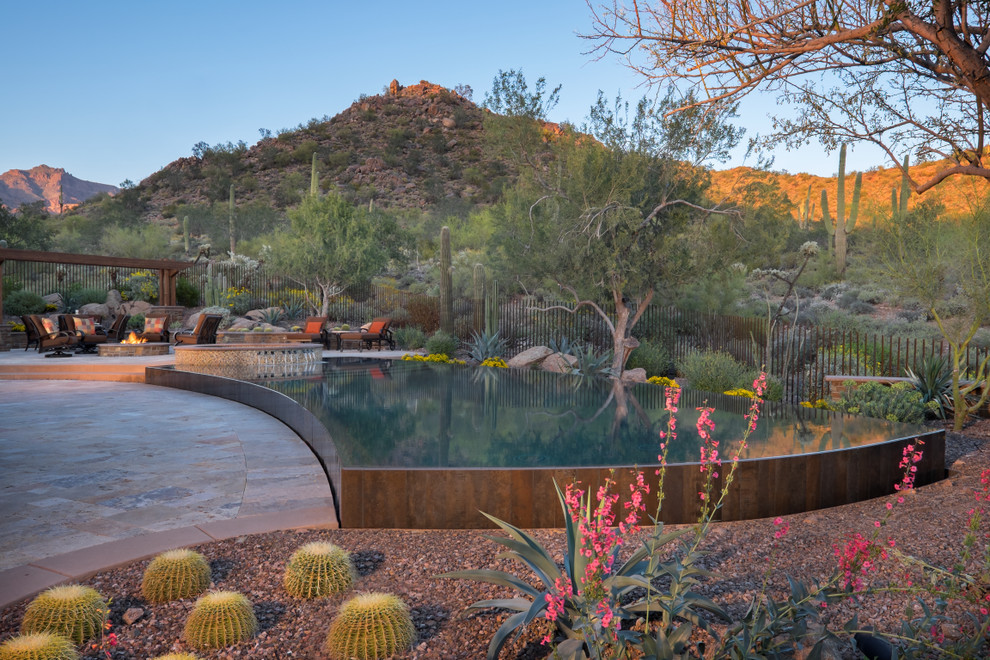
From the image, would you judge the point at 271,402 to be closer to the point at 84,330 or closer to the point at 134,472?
the point at 134,472

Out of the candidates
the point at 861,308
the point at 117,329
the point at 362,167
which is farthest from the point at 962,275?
the point at 362,167

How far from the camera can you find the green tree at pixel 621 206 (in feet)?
37.7

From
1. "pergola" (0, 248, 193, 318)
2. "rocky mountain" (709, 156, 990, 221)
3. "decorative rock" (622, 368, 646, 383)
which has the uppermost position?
"rocky mountain" (709, 156, 990, 221)

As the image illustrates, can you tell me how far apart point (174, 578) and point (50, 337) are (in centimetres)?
1360

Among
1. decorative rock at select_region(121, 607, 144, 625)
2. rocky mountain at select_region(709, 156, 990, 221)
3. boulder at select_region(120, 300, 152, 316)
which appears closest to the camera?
decorative rock at select_region(121, 607, 144, 625)

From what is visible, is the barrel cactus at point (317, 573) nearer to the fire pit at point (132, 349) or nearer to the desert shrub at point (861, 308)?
the fire pit at point (132, 349)

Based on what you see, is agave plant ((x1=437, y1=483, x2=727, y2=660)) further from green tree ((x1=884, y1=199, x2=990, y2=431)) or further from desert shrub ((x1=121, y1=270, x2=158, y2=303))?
desert shrub ((x1=121, y1=270, x2=158, y2=303))

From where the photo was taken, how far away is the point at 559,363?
12.4 meters

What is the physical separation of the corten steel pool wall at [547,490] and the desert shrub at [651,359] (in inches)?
303

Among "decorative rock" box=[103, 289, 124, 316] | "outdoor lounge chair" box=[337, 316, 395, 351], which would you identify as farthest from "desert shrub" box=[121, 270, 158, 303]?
"outdoor lounge chair" box=[337, 316, 395, 351]

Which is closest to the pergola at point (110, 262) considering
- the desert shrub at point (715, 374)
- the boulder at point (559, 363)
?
the boulder at point (559, 363)

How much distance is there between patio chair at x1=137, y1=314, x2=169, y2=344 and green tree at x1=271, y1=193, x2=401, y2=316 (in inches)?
A: 241

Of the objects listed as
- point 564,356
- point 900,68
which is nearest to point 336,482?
point 900,68

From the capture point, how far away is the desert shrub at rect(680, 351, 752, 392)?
9.37 metres
